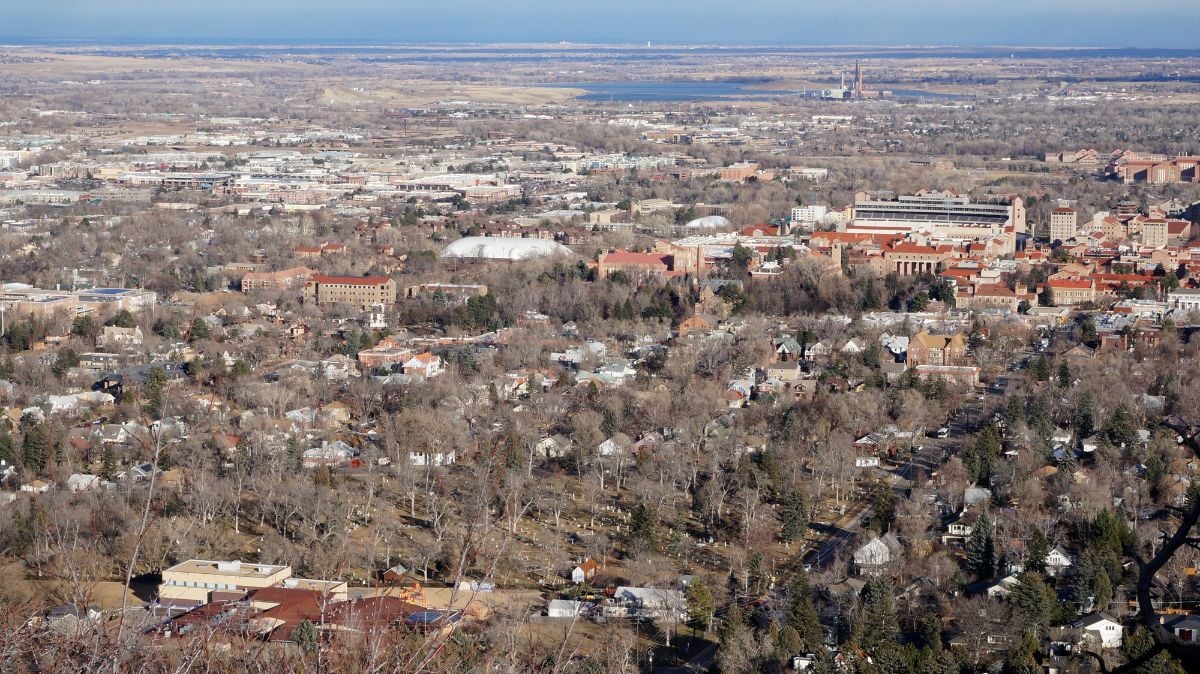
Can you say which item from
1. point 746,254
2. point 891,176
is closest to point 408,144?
point 891,176

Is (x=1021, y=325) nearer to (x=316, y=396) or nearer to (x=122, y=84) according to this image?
(x=316, y=396)

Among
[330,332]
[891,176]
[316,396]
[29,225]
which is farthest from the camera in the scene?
[891,176]

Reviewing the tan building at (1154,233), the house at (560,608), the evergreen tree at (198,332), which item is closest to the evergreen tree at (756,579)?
the house at (560,608)

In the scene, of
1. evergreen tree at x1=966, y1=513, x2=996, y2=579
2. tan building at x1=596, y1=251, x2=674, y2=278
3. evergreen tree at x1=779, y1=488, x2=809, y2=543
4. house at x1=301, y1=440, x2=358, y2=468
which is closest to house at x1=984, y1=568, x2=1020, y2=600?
evergreen tree at x1=966, y1=513, x2=996, y2=579

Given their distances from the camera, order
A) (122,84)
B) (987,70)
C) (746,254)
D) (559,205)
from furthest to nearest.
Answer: (987,70)
(122,84)
(559,205)
(746,254)

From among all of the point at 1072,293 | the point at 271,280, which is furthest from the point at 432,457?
the point at 1072,293

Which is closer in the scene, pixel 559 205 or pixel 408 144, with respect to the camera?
pixel 559 205
